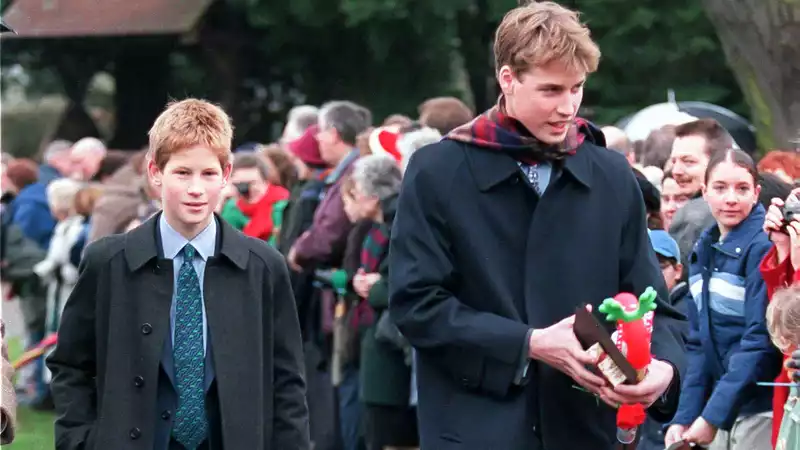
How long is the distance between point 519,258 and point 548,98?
1.55 feet

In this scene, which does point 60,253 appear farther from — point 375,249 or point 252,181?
point 375,249

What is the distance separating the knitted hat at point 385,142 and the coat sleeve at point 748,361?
171 inches

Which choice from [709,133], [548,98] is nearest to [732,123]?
[709,133]

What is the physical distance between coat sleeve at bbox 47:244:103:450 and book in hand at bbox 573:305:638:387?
157cm

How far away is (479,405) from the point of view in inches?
191

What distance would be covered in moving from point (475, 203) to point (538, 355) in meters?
0.50

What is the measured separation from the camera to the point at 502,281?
191 inches

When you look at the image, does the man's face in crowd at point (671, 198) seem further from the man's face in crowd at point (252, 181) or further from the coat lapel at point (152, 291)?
the coat lapel at point (152, 291)

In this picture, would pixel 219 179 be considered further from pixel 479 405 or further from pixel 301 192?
pixel 301 192

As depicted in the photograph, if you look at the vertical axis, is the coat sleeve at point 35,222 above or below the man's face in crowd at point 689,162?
below

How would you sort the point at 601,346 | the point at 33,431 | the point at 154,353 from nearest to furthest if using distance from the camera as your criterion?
1. the point at 601,346
2. the point at 154,353
3. the point at 33,431

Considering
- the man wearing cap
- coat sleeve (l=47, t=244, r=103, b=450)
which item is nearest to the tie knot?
coat sleeve (l=47, t=244, r=103, b=450)

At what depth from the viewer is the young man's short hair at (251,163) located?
11.9m

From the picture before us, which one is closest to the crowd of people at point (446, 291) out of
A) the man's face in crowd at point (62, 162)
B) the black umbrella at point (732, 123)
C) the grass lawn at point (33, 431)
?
the grass lawn at point (33, 431)
